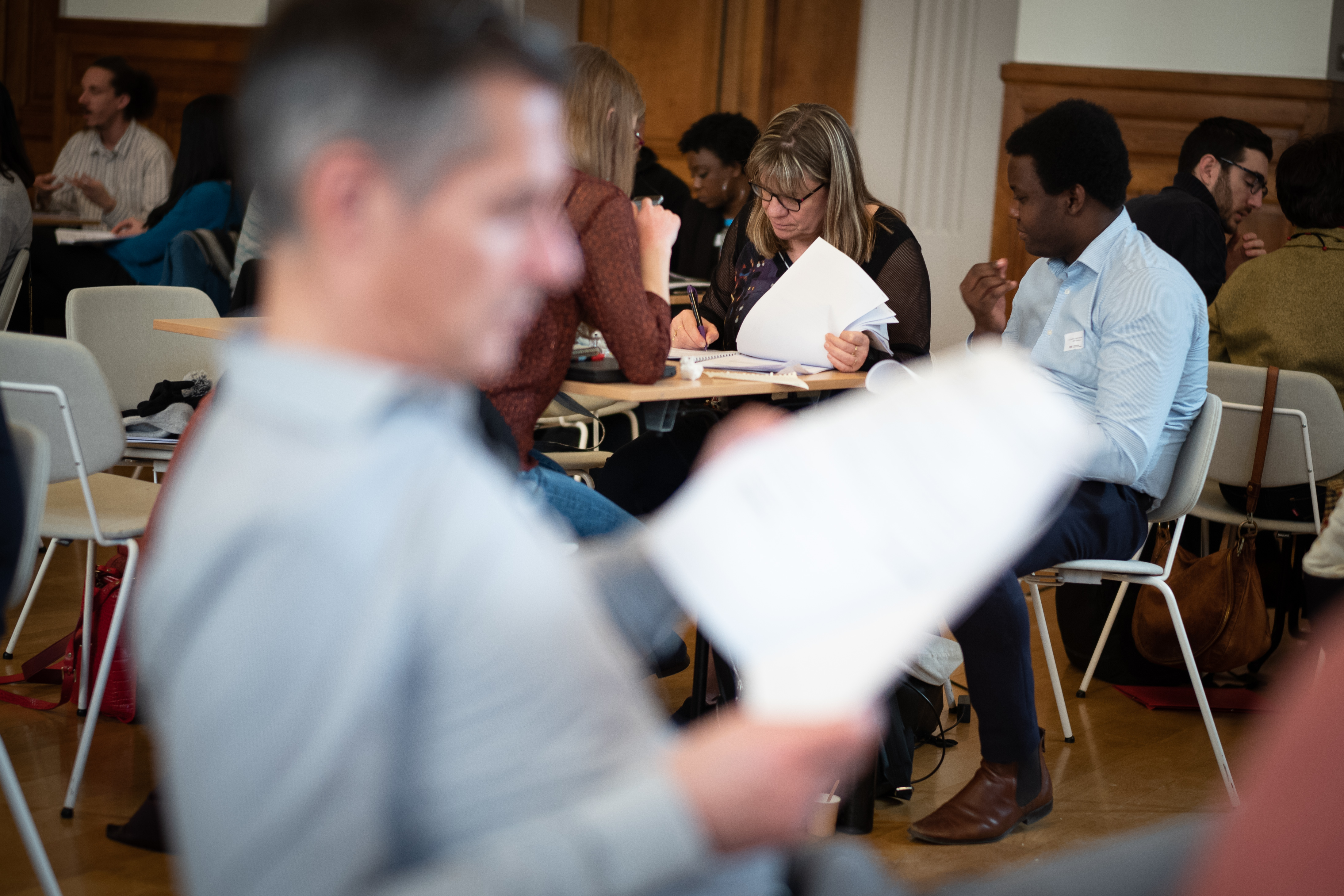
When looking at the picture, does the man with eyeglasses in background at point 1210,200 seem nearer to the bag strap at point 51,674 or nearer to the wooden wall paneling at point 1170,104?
the wooden wall paneling at point 1170,104

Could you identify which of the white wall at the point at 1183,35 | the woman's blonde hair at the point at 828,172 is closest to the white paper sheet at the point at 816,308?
the woman's blonde hair at the point at 828,172

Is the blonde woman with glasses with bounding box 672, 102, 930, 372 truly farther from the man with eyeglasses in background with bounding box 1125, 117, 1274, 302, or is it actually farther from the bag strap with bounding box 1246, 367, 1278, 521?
the man with eyeglasses in background with bounding box 1125, 117, 1274, 302

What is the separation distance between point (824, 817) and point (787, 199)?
4.73 ft

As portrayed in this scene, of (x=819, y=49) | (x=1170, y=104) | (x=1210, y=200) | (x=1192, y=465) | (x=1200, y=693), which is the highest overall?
(x=819, y=49)

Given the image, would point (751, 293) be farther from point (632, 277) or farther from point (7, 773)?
point (7, 773)

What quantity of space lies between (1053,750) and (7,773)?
2077mm

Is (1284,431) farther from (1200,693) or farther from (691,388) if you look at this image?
(691,388)

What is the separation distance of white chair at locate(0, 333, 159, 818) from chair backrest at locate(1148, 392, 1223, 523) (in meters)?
2.04

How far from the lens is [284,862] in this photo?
56 cm

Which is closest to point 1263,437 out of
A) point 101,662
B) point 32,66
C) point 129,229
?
point 101,662

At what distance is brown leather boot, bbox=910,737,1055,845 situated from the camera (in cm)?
221

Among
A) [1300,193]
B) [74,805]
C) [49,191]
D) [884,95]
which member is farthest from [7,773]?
[884,95]

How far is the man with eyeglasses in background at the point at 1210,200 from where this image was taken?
3.79 metres

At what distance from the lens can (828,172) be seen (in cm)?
288
